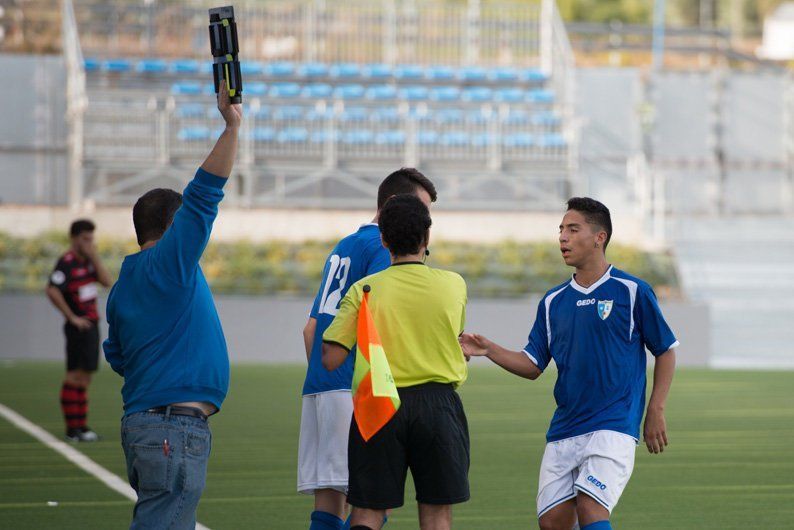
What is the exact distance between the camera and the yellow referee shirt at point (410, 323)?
523 centimetres

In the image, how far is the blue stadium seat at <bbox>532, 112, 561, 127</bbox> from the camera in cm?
3244

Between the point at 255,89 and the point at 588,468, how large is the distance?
92.2 feet

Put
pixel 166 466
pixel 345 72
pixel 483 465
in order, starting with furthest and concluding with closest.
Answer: pixel 345 72, pixel 483 465, pixel 166 466

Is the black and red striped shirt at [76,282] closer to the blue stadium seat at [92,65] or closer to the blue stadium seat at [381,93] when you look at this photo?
the blue stadium seat at [92,65]

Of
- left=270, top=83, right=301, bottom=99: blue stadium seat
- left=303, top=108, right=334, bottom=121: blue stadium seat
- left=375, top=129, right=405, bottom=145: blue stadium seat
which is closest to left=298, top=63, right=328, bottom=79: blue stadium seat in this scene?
left=270, top=83, right=301, bottom=99: blue stadium seat

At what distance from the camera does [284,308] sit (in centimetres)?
2286

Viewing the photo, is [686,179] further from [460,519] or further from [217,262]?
[460,519]

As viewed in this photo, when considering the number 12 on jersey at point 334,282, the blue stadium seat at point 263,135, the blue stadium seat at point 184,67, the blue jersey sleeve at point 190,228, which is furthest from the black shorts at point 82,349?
the blue stadium seat at point 184,67

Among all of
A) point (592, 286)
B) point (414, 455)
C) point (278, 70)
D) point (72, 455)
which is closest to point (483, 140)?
point (278, 70)

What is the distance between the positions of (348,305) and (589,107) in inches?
1334

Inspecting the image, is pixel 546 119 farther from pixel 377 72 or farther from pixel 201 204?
pixel 201 204

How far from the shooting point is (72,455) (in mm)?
11109

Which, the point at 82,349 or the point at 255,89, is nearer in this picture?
the point at 82,349

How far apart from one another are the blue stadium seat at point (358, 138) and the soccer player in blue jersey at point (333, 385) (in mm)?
25297
